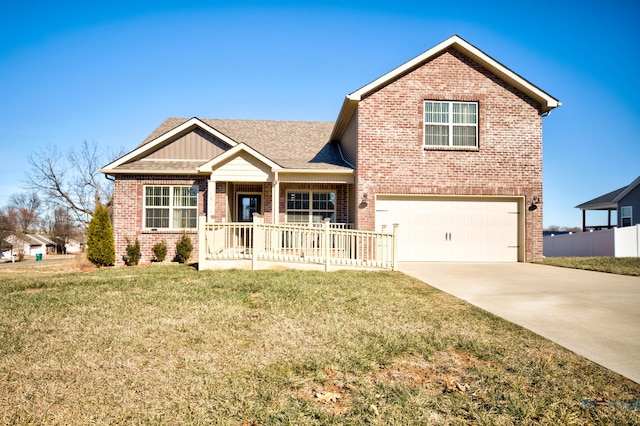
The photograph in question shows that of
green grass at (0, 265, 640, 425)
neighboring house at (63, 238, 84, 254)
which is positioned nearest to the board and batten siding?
green grass at (0, 265, 640, 425)

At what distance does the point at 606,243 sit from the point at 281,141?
52.2ft

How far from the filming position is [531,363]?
12.5 ft

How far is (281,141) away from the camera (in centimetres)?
1811

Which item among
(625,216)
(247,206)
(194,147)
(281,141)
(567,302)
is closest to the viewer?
(567,302)

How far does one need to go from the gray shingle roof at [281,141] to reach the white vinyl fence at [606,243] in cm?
1280

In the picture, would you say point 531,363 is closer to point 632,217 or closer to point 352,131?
point 352,131

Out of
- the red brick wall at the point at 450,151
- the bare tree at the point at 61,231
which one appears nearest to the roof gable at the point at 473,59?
the red brick wall at the point at 450,151

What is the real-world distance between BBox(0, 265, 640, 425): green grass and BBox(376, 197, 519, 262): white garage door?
7.22 metres

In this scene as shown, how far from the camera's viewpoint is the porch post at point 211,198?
14.4m

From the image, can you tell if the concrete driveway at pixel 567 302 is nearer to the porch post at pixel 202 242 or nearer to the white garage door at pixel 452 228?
the white garage door at pixel 452 228

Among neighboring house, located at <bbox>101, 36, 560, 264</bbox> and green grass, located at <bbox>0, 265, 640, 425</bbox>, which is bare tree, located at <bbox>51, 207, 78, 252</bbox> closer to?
neighboring house, located at <bbox>101, 36, 560, 264</bbox>

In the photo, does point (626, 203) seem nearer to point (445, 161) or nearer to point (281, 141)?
point (445, 161)

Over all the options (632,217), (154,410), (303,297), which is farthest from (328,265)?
(632,217)

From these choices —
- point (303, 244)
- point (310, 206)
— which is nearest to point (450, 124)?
point (310, 206)
